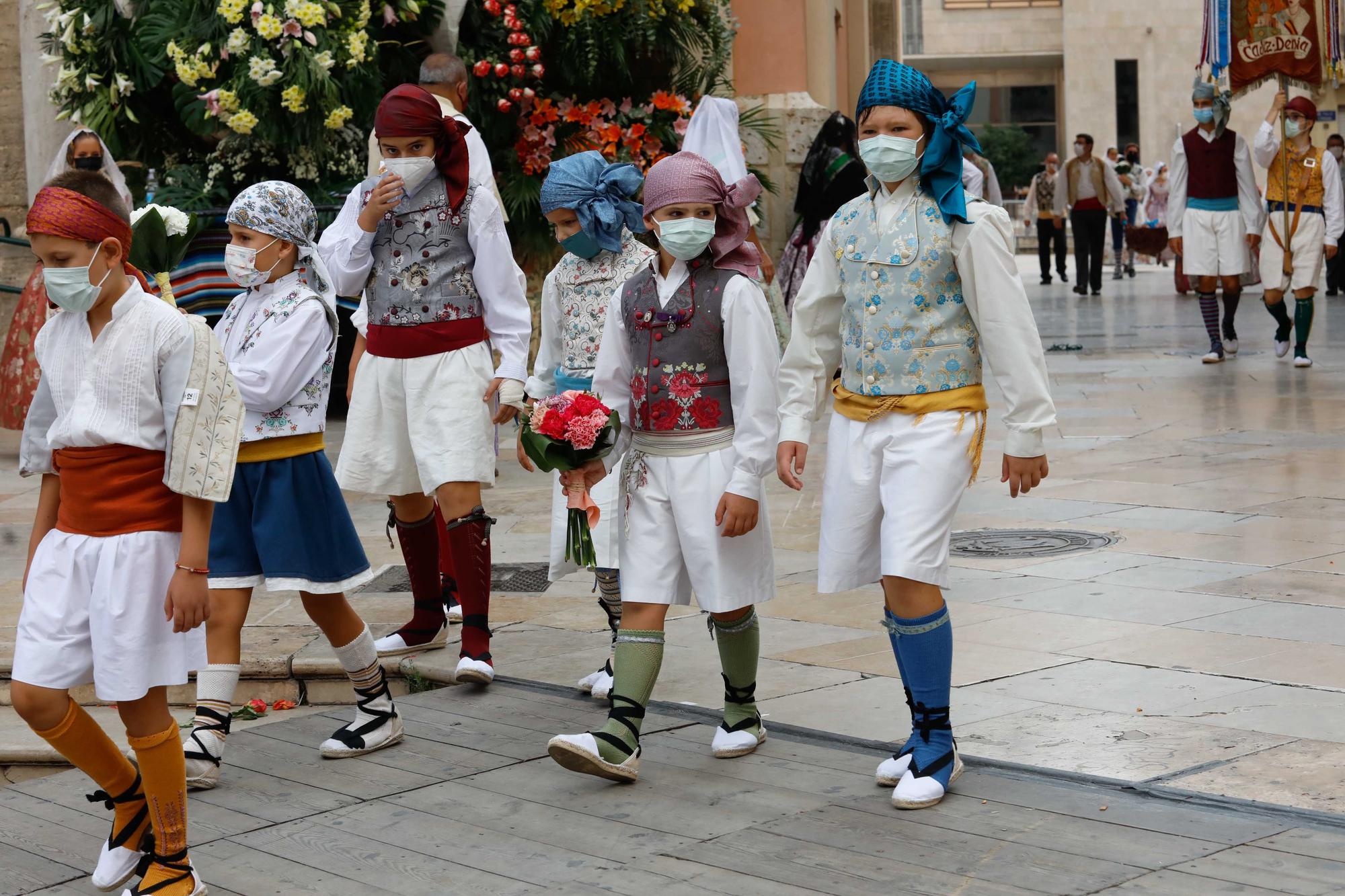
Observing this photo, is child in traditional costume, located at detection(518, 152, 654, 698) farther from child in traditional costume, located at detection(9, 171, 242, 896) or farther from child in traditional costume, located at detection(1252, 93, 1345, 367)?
child in traditional costume, located at detection(1252, 93, 1345, 367)

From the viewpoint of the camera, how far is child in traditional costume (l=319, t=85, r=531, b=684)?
19.9ft

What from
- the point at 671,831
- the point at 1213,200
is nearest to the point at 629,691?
the point at 671,831

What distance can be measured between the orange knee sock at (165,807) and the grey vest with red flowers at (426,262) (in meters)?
2.28

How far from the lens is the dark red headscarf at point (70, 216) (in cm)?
411

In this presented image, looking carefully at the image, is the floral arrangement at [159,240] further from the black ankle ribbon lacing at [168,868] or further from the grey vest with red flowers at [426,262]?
the black ankle ribbon lacing at [168,868]

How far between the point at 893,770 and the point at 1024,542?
→ 11.9 feet

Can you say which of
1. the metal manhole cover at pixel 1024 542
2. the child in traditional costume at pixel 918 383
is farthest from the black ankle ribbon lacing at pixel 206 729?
the metal manhole cover at pixel 1024 542

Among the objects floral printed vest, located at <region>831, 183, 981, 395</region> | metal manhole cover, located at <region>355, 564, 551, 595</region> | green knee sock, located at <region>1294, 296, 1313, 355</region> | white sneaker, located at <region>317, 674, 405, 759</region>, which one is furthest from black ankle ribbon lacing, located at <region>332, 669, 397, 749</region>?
green knee sock, located at <region>1294, 296, 1313, 355</region>

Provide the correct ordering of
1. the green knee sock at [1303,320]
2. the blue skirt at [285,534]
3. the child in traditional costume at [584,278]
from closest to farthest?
1. the blue skirt at [285,534]
2. the child in traditional costume at [584,278]
3. the green knee sock at [1303,320]

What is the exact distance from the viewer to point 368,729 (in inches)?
211

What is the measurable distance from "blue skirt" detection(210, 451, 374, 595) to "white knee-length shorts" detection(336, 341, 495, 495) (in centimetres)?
75

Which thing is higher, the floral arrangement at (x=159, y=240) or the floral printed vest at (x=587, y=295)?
the floral arrangement at (x=159, y=240)

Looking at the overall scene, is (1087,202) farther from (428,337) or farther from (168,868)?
(168,868)

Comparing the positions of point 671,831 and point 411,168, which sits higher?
point 411,168
